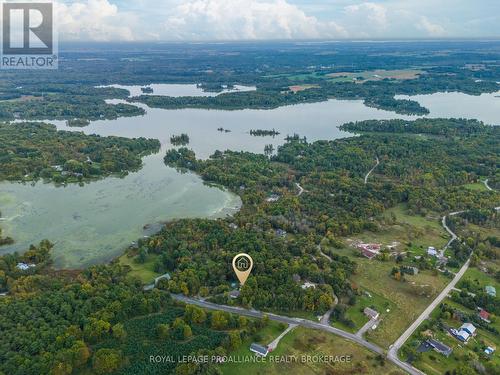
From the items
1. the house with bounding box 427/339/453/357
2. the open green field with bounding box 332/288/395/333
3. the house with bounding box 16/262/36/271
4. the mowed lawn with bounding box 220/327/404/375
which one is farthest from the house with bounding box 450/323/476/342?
the house with bounding box 16/262/36/271

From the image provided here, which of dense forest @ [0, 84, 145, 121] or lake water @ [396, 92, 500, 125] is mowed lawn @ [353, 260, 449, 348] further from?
dense forest @ [0, 84, 145, 121]

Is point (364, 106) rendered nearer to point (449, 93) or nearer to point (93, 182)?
point (449, 93)

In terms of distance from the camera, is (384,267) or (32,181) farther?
(32,181)

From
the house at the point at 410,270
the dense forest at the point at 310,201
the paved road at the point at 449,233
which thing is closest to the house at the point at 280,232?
the dense forest at the point at 310,201

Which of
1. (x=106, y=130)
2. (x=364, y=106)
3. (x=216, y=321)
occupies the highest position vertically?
(x=364, y=106)

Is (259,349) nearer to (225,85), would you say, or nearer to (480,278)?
(480,278)

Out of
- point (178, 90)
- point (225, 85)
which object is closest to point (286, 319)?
point (178, 90)

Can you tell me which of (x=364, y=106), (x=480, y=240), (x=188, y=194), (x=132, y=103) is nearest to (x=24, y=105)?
(x=132, y=103)
